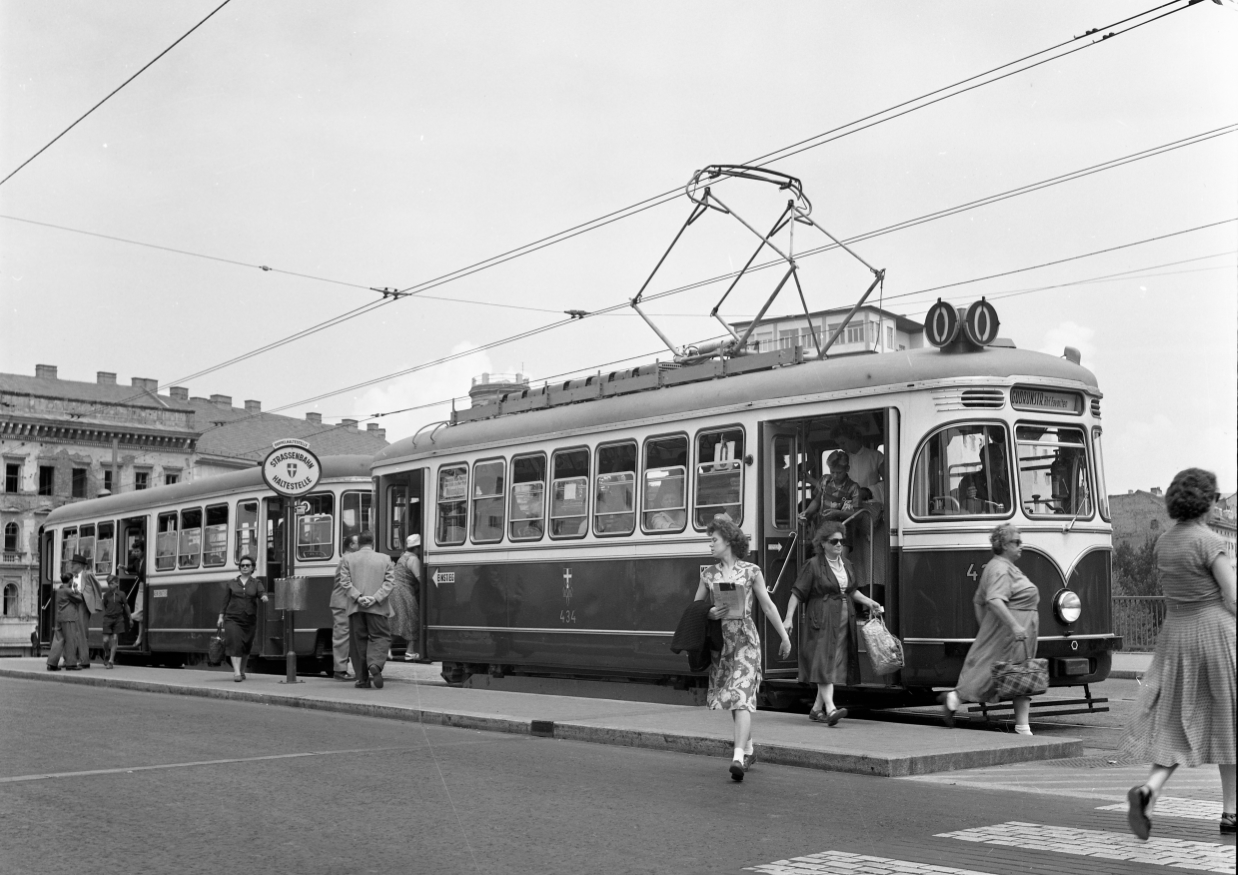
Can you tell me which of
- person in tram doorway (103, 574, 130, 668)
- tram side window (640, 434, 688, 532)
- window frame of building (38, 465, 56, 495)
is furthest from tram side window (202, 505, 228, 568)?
window frame of building (38, 465, 56, 495)

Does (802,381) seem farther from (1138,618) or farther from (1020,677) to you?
(1138,618)

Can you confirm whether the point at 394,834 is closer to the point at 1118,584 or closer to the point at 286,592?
the point at 286,592

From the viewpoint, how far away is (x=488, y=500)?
58.5ft

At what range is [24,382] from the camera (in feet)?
277

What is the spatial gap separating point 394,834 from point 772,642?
21.9ft

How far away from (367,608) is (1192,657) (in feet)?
39.3

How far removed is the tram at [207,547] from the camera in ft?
74.1

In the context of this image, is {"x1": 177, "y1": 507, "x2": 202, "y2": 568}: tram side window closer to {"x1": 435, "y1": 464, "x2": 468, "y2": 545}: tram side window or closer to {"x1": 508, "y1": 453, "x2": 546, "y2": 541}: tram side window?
{"x1": 435, "y1": 464, "x2": 468, "y2": 545}: tram side window

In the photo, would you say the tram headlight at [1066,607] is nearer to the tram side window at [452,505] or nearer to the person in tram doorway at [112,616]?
the tram side window at [452,505]

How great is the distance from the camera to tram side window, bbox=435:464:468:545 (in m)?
18.3

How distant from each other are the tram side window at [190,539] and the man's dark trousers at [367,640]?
8927mm

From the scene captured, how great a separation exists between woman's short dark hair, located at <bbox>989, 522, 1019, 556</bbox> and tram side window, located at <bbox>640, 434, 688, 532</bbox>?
150 inches

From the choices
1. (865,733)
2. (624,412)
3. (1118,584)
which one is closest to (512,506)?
(624,412)

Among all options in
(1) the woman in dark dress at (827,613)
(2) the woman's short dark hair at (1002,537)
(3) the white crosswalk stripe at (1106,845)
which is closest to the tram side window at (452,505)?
(1) the woman in dark dress at (827,613)
